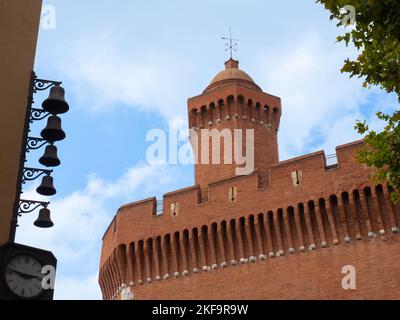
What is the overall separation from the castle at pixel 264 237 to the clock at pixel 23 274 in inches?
536

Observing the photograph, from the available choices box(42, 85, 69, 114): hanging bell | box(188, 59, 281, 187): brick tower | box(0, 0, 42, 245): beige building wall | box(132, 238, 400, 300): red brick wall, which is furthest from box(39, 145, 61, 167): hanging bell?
box(188, 59, 281, 187): brick tower

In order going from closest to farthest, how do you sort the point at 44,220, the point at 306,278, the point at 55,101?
the point at 44,220 → the point at 55,101 → the point at 306,278

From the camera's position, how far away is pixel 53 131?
725 cm

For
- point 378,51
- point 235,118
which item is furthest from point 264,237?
point 378,51

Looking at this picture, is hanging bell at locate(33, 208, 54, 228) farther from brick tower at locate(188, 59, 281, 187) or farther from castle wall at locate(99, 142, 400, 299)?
brick tower at locate(188, 59, 281, 187)

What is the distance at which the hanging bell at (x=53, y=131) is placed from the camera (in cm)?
722

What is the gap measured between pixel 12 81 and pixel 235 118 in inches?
626

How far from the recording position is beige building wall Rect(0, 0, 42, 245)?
832 centimetres

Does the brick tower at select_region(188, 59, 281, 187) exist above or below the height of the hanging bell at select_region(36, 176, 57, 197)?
above

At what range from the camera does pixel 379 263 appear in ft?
57.3

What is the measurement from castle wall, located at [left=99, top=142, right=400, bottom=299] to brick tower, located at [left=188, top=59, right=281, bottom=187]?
1.85m

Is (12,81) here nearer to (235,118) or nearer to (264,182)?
(264,182)
